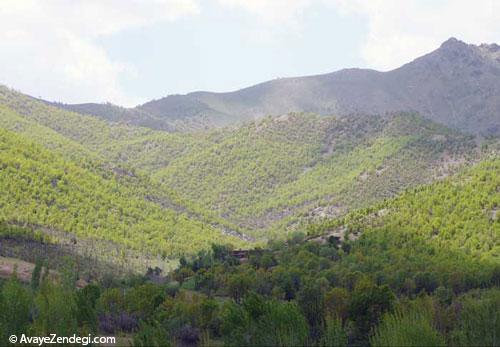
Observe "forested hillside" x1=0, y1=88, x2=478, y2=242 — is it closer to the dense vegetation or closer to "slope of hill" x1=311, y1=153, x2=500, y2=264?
the dense vegetation

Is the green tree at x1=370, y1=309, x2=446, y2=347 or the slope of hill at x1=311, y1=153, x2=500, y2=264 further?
the slope of hill at x1=311, y1=153, x2=500, y2=264

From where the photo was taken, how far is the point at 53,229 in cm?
7675

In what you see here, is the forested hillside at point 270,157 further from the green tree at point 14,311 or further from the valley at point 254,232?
the green tree at point 14,311

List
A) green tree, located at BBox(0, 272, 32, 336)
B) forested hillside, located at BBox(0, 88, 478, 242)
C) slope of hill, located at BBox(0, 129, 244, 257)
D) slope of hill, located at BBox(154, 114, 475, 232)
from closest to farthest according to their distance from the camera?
green tree, located at BBox(0, 272, 32, 336), slope of hill, located at BBox(0, 129, 244, 257), slope of hill, located at BBox(154, 114, 475, 232), forested hillside, located at BBox(0, 88, 478, 242)

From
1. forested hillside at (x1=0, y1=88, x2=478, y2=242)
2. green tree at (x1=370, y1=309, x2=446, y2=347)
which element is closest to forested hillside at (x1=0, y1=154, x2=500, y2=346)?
green tree at (x1=370, y1=309, x2=446, y2=347)

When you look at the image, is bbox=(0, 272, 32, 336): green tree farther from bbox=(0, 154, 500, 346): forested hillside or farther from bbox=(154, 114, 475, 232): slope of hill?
bbox=(154, 114, 475, 232): slope of hill

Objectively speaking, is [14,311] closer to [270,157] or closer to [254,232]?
[254,232]

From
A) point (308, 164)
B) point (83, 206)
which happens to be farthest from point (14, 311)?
point (308, 164)

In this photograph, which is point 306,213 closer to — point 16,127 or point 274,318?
point 16,127

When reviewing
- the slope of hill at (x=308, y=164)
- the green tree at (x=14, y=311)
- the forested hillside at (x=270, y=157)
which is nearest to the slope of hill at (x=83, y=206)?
the forested hillside at (x=270, y=157)

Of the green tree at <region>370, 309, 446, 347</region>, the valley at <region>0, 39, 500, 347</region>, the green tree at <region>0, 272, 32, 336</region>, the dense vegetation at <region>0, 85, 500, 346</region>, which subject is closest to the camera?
the green tree at <region>370, 309, 446, 347</region>

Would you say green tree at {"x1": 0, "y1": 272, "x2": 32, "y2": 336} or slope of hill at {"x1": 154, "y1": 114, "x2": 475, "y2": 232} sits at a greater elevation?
slope of hill at {"x1": 154, "y1": 114, "x2": 475, "y2": 232}

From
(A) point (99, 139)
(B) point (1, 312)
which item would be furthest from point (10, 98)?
(B) point (1, 312)

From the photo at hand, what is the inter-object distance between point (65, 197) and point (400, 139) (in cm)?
7106
